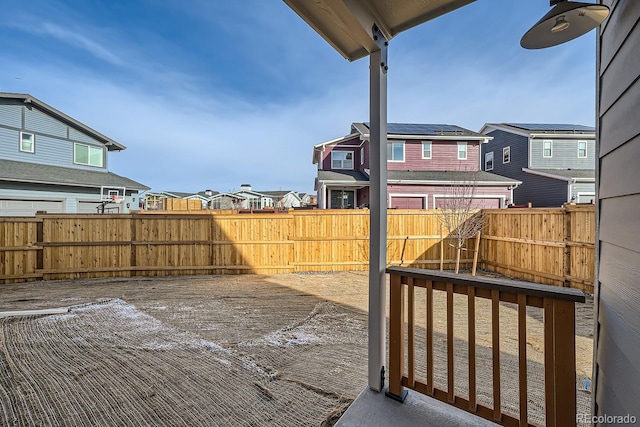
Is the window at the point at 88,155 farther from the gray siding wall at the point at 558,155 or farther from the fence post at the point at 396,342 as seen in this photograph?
the gray siding wall at the point at 558,155

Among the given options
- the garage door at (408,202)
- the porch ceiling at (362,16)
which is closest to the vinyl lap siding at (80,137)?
the garage door at (408,202)

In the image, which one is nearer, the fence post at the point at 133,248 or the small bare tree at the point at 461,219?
the fence post at the point at 133,248

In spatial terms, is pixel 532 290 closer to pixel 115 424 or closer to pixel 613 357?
pixel 613 357

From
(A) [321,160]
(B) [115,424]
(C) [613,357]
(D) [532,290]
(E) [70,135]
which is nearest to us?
(C) [613,357]

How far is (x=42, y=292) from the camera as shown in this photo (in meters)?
5.25

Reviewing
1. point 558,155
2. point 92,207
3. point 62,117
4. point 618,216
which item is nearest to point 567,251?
point 618,216

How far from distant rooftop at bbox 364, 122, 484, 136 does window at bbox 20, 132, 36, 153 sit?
42.7ft

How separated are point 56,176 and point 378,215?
12.2 m

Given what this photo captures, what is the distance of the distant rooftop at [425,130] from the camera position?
1239 cm

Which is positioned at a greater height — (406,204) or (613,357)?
(406,204)

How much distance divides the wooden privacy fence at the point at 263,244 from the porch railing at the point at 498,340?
4875 millimetres

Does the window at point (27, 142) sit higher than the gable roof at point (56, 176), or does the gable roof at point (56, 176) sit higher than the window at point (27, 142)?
the window at point (27, 142)

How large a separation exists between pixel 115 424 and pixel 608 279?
9.16ft

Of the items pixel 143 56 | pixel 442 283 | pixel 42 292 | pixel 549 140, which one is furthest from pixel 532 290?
pixel 549 140
